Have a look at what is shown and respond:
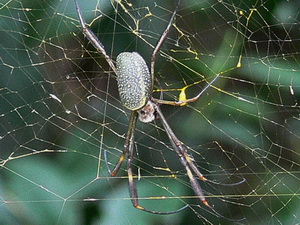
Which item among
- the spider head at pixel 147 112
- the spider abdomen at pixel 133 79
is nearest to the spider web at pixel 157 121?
the spider head at pixel 147 112

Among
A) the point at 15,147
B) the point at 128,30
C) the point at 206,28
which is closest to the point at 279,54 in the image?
the point at 206,28

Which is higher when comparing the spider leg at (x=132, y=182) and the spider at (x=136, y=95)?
the spider at (x=136, y=95)

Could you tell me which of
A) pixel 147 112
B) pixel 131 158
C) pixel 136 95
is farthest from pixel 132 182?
pixel 136 95

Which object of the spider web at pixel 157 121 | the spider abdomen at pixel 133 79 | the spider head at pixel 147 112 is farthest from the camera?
the spider web at pixel 157 121

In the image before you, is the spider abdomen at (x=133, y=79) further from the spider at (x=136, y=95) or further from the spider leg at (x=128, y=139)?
the spider leg at (x=128, y=139)

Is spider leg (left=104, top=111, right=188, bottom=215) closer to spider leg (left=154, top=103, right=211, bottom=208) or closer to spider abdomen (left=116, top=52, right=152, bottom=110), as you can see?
spider leg (left=154, top=103, right=211, bottom=208)
